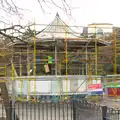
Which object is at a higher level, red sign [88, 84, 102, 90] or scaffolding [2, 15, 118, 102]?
scaffolding [2, 15, 118, 102]

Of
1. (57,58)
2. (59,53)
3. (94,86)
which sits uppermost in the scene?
(59,53)

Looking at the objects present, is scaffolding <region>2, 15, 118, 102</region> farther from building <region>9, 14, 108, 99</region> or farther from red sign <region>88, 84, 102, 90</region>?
red sign <region>88, 84, 102, 90</region>

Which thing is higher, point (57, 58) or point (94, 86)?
point (57, 58)

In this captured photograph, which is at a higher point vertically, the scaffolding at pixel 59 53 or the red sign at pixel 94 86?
the scaffolding at pixel 59 53

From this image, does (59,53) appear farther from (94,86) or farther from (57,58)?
(94,86)

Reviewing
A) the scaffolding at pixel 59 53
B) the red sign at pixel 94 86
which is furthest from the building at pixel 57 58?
the red sign at pixel 94 86

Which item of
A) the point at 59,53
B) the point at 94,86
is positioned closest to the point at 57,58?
the point at 59,53

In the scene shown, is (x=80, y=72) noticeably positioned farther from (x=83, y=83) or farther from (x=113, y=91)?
(x=83, y=83)

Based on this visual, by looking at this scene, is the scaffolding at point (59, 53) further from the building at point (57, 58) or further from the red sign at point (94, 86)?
the red sign at point (94, 86)

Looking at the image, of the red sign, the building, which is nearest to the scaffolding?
the building

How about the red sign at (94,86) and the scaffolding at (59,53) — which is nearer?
the red sign at (94,86)

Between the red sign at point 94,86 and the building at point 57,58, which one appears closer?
the red sign at point 94,86

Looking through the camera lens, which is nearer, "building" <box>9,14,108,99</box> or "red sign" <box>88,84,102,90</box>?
"red sign" <box>88,84,102,90</box>

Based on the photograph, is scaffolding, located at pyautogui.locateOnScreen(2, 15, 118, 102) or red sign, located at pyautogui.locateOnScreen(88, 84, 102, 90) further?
scaffolding, located at pyautogui.locateOnScreen(2, 15, 118, 102)
